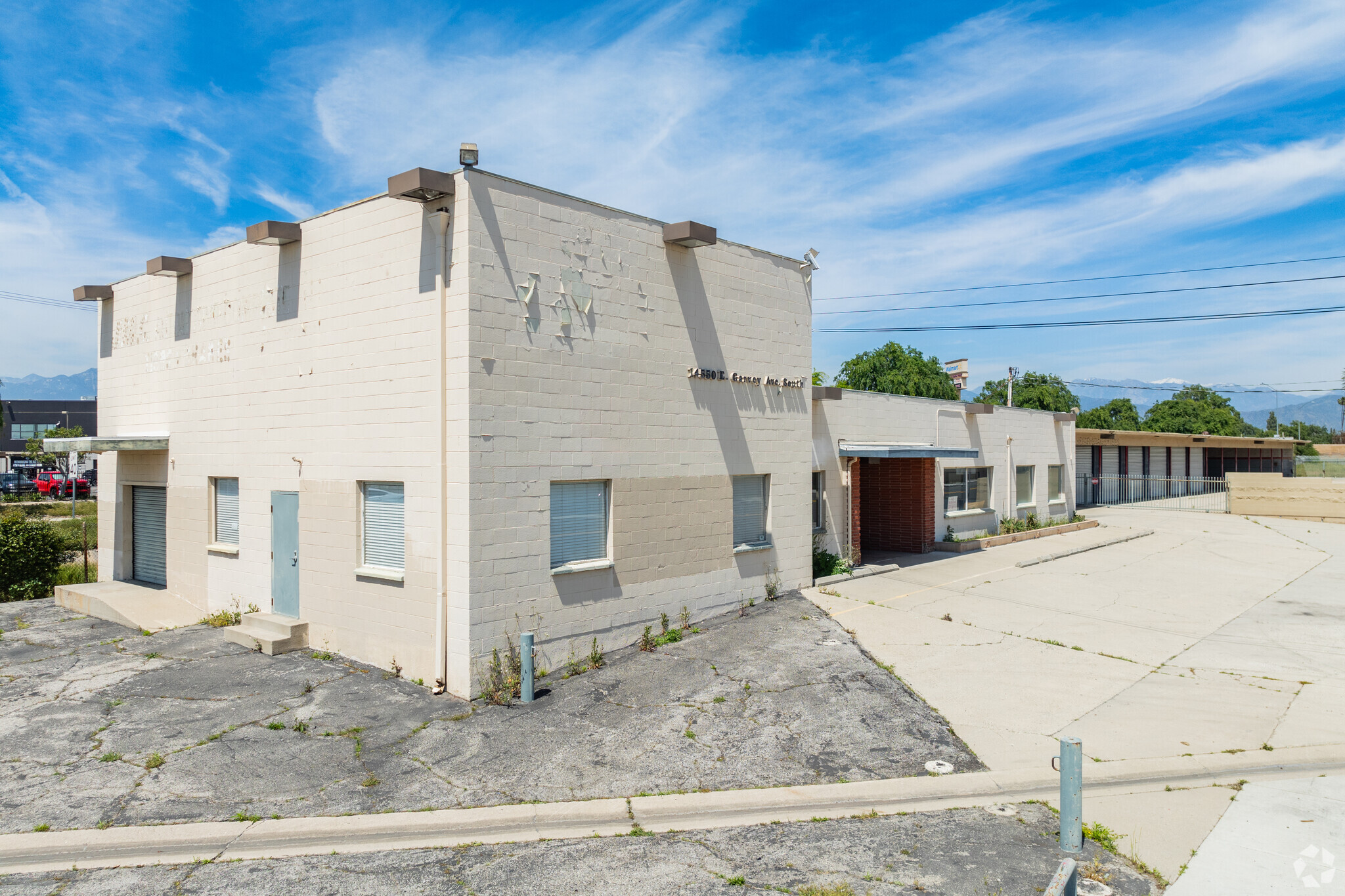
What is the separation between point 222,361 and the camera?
41.9 ft

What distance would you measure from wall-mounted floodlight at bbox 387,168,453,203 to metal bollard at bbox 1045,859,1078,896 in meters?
8.87

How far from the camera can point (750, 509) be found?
520 inches

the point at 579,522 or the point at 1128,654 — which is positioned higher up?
the point at 579,522

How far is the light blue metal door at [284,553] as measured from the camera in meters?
11.4

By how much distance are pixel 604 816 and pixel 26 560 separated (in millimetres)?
16514

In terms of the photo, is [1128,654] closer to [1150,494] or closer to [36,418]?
[1150,494]

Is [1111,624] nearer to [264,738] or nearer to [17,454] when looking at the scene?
[264,738]

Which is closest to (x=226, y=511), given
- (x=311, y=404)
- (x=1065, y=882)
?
(x=311, y=404)

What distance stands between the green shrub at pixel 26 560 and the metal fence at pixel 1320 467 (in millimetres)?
66511

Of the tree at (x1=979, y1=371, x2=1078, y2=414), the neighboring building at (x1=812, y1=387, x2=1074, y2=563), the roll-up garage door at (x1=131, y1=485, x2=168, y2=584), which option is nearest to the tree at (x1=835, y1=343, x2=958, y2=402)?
the tree at (x1=979, y1=371, x2=1078, y2=414)

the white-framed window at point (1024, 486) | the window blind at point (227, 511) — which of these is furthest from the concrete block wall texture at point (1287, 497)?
the window blind at point (227, 511)

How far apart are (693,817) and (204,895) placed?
3.66 meters

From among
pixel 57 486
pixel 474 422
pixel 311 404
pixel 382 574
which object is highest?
pixel 311 404

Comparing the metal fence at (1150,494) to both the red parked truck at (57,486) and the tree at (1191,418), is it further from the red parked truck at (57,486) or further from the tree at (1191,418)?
the red parked truck at (57,486)
